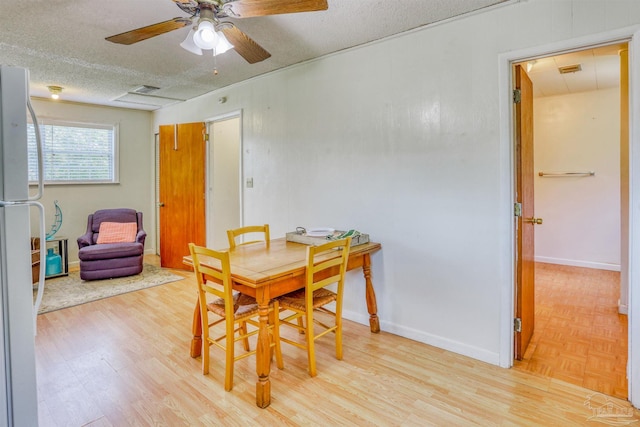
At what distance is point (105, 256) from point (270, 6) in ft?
12.5

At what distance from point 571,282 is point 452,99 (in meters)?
3.04

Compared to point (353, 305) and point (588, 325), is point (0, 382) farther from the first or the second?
point (588, 325)

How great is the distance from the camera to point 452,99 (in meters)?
2.43

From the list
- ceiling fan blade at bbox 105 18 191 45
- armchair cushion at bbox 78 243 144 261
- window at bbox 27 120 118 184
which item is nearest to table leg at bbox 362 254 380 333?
ceiling fan blade at bbox 105 18 191 45

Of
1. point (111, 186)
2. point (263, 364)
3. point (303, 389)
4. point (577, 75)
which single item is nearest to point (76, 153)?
point (111, 186)

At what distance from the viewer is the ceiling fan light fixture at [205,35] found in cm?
180

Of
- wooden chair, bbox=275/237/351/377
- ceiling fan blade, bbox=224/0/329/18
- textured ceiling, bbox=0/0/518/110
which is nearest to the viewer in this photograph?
ceiling fan blade, bbox=224/0/329/18

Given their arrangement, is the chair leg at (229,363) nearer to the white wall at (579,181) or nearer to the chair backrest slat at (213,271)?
the chair backrest slat at (213,271)

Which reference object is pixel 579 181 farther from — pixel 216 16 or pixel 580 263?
pixel 216 16

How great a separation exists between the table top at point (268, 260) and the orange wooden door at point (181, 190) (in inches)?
87.7

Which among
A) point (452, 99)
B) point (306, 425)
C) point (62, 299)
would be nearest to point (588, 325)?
point (452, 99)

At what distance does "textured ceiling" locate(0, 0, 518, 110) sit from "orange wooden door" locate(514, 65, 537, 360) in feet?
2.21

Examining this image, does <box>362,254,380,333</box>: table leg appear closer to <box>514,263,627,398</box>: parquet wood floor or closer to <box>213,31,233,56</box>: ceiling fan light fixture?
<box>514,263,627,398</box>: parquet wood floor

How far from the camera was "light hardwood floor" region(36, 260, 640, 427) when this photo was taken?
71.2 inches
